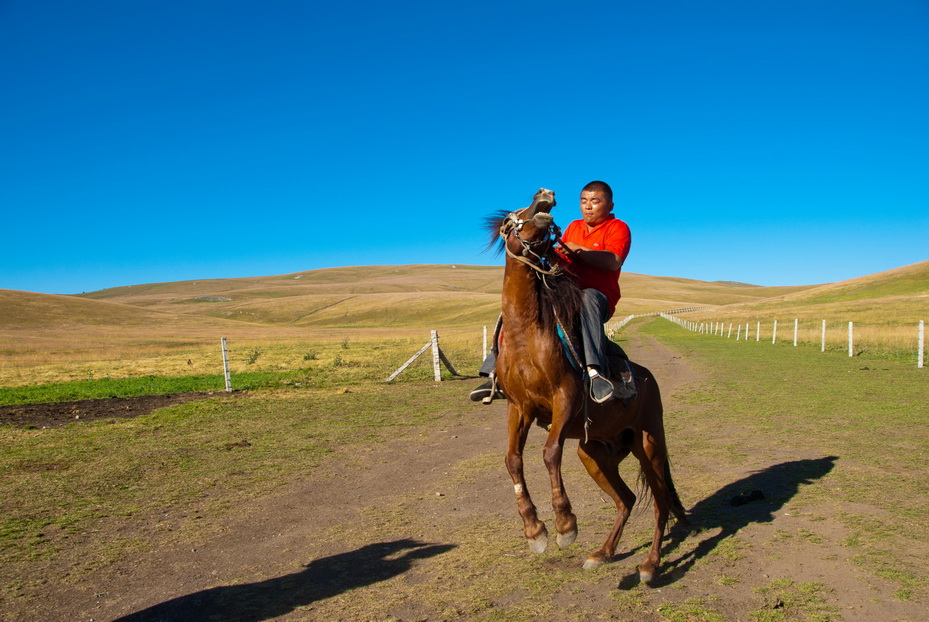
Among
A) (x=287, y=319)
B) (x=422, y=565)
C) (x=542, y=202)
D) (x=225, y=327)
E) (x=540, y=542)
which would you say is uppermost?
(x=542, y=202)

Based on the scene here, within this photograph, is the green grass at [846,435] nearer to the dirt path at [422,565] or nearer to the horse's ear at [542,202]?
the dirt path at [422,565]

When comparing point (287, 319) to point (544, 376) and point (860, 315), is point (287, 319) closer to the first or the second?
point (860, 315)

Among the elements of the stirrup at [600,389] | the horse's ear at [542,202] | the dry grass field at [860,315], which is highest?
the horse's ear at [542,202]

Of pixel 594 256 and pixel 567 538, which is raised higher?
pixel 594 256

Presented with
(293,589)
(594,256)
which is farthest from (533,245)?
(293,589)

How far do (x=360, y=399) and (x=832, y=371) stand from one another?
13717 mm

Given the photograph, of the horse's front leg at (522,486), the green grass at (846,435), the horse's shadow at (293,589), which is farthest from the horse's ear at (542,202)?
the green grass at (846,435)

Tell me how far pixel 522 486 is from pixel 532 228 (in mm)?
1865

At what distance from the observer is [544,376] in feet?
14.4

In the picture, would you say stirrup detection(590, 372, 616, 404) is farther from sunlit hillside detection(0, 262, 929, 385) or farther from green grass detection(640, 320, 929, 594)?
sunlit hillside detection(0, 262, 929, 385)

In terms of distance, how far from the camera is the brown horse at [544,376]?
4.24m

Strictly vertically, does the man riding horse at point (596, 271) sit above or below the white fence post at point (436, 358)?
above

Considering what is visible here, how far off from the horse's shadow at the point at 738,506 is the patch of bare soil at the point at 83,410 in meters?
12.4

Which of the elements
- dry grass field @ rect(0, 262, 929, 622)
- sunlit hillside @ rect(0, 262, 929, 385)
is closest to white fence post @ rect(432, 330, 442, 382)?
dry grass field @ rect(0, 262, 929, 622)
